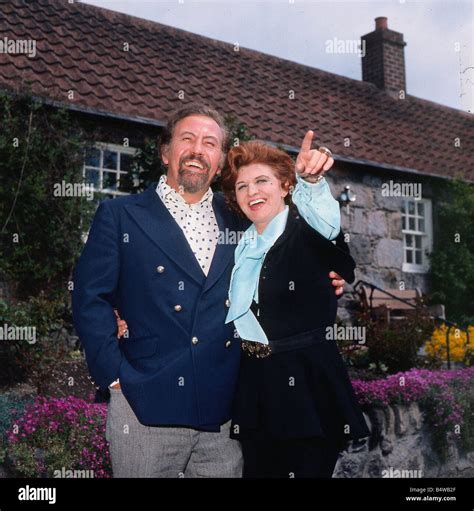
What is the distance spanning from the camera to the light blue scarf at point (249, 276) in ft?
8.47

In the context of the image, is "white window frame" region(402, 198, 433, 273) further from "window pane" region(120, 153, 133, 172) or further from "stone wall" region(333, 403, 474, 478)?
"stone wall" region(333, 403, 474, 478)

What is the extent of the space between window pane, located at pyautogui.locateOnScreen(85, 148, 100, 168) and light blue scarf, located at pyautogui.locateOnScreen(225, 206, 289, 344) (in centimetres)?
624

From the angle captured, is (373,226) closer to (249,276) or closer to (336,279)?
(336,279)

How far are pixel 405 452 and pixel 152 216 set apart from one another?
12.1ft

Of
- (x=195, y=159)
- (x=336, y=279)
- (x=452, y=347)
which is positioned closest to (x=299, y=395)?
(x=336, y=279)

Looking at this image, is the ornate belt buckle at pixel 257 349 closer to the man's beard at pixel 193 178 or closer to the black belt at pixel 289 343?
the black belt at pixel 289 343

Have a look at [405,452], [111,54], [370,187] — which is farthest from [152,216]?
[370,187]

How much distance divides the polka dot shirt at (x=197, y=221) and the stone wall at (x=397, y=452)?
2968mm

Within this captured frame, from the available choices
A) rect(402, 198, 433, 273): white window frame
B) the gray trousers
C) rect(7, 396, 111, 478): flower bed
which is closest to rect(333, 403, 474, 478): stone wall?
rect(7, 396, 111, 478): flower bed

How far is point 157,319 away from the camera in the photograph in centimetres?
266

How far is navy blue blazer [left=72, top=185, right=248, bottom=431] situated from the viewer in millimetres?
2561

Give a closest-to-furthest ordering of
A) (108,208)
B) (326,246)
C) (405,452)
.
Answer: (326,246) → (108,208) → (405,452)

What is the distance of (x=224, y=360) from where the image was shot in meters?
2.69

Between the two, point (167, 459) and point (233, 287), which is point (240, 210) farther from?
point (167, 459)
